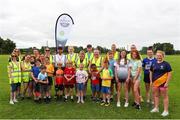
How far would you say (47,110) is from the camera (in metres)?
11.2

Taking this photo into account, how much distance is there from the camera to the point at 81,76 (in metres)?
12.4

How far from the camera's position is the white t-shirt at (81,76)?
40.6 feet

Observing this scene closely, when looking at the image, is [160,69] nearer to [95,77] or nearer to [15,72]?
[95,77]

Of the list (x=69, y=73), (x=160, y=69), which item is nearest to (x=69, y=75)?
(x=69, y=73)

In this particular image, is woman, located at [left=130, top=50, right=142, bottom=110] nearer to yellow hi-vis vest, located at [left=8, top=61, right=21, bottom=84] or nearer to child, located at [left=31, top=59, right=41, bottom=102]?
child, located at [left=31, top=59, right=41, bottom=102]

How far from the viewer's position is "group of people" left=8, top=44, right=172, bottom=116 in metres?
11.9

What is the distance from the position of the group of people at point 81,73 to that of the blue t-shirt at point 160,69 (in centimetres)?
74

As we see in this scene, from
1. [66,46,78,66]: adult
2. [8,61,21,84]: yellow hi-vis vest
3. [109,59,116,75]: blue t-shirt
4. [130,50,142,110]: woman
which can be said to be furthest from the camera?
[66,46,78,66]: adult

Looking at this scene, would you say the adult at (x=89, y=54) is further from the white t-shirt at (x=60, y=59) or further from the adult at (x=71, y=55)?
the white t-shirt at (x=60, y=59)

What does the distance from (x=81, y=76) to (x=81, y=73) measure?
106 mm

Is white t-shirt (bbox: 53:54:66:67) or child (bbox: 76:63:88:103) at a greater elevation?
white t-shirt (bbox: 53:54:66:67)

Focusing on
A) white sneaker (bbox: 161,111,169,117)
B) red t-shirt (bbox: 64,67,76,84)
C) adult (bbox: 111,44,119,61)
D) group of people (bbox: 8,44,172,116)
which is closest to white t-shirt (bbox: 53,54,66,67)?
group of people (bbox: 8,44,172,116)

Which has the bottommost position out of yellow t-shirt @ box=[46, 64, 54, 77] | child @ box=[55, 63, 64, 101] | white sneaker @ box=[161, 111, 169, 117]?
white sneaker @ box=[161, 111, 169, 117]

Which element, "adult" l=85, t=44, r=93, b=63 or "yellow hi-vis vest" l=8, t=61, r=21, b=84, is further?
"adult" l=85, t=44, r=93, b=63
